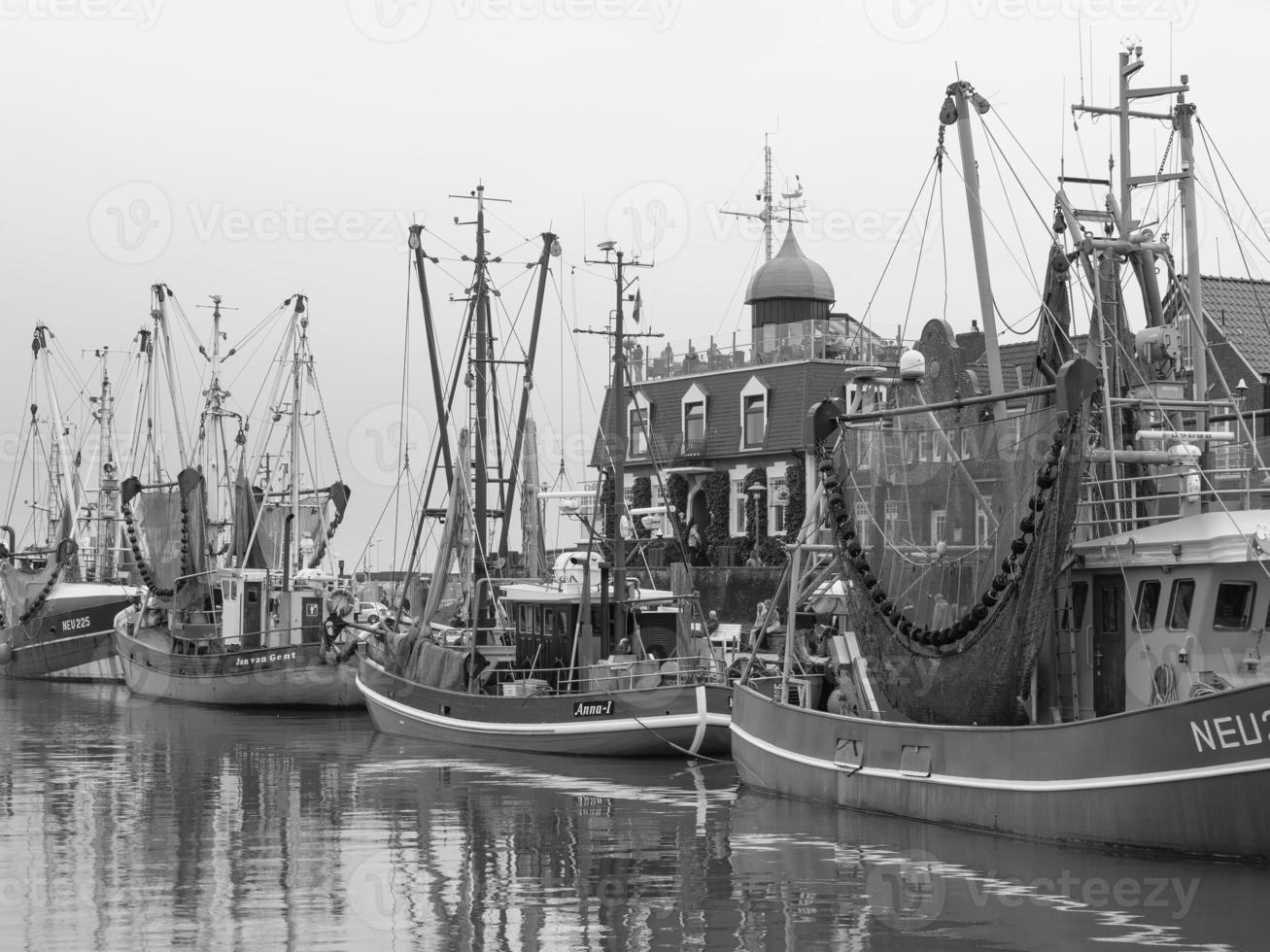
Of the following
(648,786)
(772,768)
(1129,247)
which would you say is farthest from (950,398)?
(648,786)

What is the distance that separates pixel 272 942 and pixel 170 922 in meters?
1.44

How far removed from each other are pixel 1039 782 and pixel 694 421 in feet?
144

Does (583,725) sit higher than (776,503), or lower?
lower

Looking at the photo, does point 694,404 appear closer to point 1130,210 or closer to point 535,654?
point 535,654

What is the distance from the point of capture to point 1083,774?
1794cm

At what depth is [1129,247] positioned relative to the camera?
73.1ft

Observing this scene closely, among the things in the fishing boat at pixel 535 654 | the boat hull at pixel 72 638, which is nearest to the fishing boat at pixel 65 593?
the boat hull at pixel 72 638

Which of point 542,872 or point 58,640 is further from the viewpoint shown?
point 58,640

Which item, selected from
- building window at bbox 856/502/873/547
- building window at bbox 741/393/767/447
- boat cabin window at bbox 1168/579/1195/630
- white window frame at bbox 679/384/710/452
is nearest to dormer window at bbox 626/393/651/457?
white window frame at bbox 679/384/710/452

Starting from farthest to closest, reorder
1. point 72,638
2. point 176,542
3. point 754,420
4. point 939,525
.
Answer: point 754,420 → point 72,638 → point 176,542 → point 939,525

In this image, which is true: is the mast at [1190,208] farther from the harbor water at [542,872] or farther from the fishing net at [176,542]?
Answer: the fishing net at [176,542]

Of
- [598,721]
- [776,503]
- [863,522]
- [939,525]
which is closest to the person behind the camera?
→ [939,525]

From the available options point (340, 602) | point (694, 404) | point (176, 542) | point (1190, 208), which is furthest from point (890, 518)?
point (694, 404)

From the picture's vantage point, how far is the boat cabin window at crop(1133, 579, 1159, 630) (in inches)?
768
